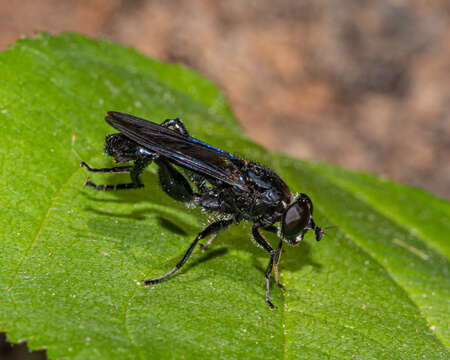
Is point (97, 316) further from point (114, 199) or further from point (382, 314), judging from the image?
point (382, 314)

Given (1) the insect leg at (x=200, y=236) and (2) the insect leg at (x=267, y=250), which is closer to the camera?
(1) the insect leg at (x=200, y=236)

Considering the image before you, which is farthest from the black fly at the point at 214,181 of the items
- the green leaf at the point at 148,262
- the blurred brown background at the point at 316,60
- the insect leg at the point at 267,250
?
the blurred brown background at the point at 316,60

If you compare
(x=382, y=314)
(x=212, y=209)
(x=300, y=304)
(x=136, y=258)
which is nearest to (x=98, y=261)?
(x=136, y=258)

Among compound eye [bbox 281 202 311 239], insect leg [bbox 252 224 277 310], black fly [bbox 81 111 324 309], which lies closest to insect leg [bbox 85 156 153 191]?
black fly [bbox 81 111 324 309]

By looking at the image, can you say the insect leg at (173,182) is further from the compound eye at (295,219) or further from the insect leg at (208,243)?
the compound eye at (295,219)

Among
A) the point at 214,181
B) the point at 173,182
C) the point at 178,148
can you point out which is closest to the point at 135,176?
the point at 173,182

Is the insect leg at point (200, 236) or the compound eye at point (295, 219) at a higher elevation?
the compound eye at point (295, 219)

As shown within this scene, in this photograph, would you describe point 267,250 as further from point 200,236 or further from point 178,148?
point 178,148

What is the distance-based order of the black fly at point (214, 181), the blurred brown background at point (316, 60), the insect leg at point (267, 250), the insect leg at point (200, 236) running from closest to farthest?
1. the insect leg at point (200, 236)
2. the insect leg at point (267, 250)
3. the black fly at point (214, 181)
4. the blurred brown background at point (316, 60)
